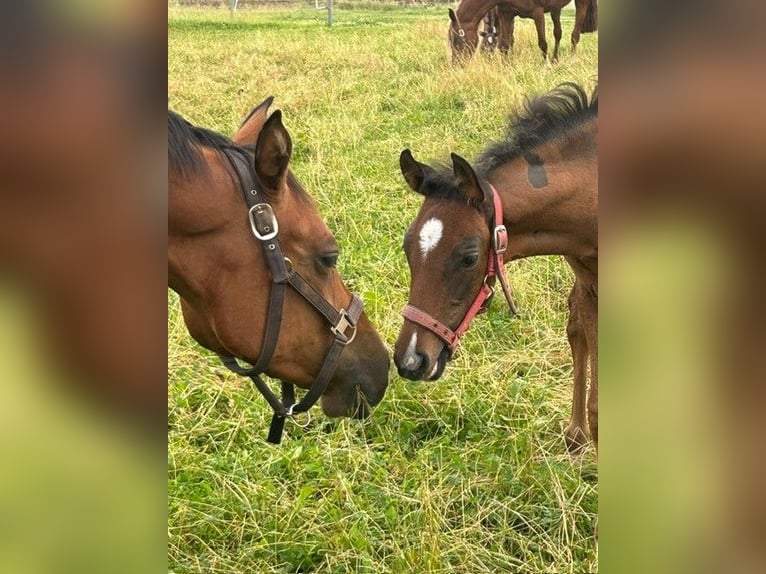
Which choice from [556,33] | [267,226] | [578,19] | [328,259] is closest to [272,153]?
[267,226]

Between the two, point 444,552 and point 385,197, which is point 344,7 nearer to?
point 385,197

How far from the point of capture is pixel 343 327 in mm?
1832

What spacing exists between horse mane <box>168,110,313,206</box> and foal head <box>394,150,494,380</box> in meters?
0.93

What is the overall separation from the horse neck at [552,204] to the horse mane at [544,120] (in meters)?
0.04

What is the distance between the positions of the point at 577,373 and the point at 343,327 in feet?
5.10

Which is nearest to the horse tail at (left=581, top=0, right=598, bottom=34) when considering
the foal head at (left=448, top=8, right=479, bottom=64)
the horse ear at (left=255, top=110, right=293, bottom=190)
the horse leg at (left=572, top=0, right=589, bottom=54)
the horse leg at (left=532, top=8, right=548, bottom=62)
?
the horse leg at (left=572, top=0, right=589, bottom=54)

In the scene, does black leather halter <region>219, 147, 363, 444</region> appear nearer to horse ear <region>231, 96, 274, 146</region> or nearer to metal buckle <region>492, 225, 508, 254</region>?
horse ear <region>231, 96, 274, 146</region>

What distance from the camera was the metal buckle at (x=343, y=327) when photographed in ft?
5.95

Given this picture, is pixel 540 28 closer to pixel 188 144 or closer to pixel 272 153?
pixel 272 153

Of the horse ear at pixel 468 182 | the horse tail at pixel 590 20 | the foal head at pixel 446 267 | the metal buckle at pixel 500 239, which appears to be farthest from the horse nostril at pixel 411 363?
the horse tail at pixel 590 20

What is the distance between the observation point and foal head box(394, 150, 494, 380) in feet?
7.80
